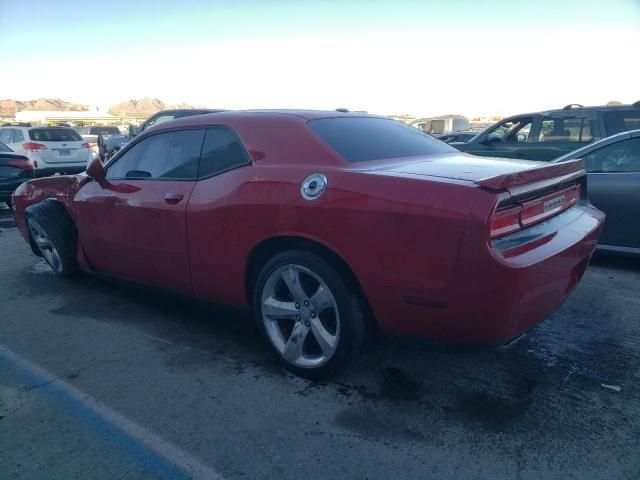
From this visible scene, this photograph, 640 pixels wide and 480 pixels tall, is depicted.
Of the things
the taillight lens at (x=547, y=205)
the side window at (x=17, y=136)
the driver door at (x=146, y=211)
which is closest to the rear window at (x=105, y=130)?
the side window at (x=17, y=136)

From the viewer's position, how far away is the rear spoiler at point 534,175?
2318 mm

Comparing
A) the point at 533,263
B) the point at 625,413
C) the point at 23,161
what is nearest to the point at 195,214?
the point at 533,263

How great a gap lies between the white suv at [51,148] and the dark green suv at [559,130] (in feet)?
31.0

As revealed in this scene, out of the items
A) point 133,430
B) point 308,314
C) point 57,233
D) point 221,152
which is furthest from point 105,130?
point 133,430

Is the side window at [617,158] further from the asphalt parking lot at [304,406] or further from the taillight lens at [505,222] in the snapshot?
the taillight lens at [505,222]

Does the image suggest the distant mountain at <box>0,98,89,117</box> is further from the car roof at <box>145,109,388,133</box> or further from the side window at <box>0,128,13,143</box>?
the car roof at <box>145,109,388,133</box>

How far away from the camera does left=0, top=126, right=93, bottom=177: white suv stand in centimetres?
1209

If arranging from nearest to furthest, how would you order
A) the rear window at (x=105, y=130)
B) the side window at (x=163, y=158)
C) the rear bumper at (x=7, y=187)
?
the side window at (x=163, y=158) < the rear bumper at (x=7, y=187) < the rear window at (x=105, y=130)

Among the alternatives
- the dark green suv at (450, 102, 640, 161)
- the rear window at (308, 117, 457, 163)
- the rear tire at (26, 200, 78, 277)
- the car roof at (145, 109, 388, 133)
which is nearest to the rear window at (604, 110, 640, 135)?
the dark green suv at (450, 102, 640, 161)

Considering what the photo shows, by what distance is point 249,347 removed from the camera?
3438 millimetres

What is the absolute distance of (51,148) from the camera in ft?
40.3

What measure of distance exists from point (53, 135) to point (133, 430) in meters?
12.2

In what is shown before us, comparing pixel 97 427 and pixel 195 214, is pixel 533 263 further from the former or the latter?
pixel 97 427

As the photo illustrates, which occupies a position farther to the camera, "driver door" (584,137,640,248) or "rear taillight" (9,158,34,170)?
"rear taillight" (9,158,34,170)
